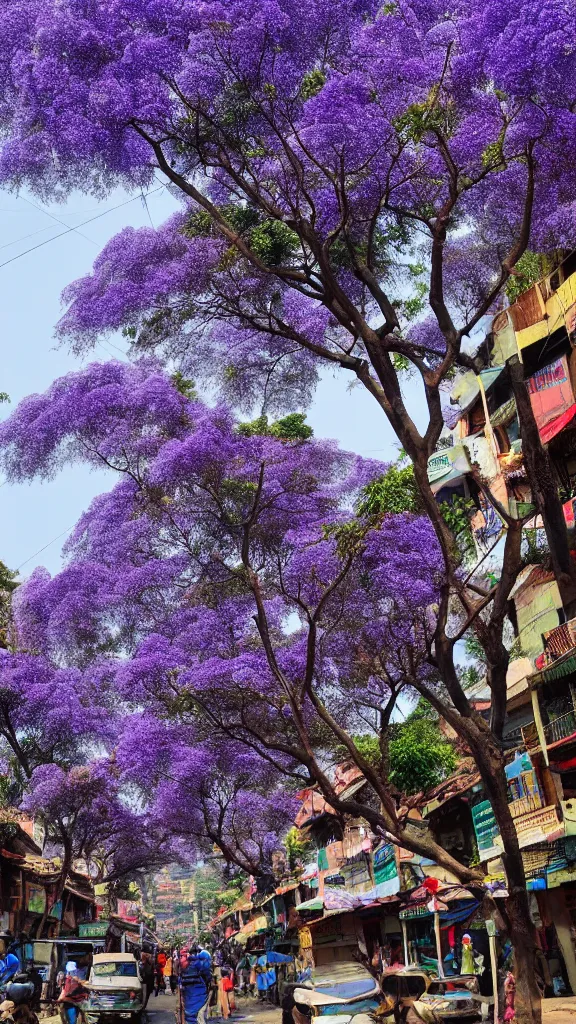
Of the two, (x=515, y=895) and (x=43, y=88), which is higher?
(x=43, y=88)

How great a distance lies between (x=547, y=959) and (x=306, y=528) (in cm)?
999

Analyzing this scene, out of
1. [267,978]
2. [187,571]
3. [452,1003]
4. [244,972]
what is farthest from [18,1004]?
[244,972]

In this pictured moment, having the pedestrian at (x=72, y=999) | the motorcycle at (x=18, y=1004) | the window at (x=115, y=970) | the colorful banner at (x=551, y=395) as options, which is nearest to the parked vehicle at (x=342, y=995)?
the motorcycle at (x=18, y=1004)

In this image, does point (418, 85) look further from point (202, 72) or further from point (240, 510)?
point (240, 510)

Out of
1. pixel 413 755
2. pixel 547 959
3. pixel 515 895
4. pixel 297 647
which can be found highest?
pixel 297 647

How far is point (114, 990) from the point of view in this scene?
2052cm

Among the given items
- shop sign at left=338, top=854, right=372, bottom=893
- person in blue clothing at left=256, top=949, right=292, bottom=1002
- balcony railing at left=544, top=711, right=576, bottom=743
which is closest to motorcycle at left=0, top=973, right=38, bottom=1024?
balcony railing at left=544, top=711, right=576, bottom=743

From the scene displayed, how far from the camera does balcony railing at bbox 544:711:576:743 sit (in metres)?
17.1

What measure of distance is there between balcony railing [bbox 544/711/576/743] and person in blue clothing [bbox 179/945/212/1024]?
22.7 ft

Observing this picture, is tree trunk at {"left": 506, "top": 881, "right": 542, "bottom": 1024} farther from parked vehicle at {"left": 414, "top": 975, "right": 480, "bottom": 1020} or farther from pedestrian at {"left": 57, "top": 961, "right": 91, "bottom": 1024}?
pedestrian at {"left": 57, "top": 961, "right": 91, "bottom": 1024}

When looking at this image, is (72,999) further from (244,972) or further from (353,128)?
(244,972)

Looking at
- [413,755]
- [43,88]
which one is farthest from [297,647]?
[43,88]

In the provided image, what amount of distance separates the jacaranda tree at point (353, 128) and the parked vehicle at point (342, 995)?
3.16 m

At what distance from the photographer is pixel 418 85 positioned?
11078 millimetres
